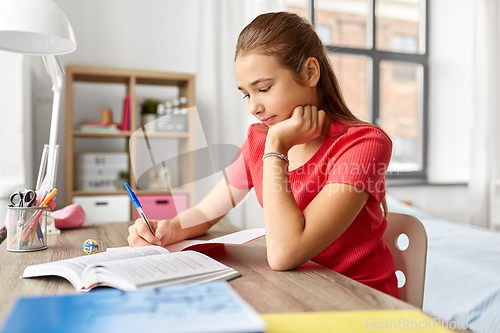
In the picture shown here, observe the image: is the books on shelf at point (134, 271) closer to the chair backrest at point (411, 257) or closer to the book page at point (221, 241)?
the book page at point (221, 241)

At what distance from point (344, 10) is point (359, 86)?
0.65 meters

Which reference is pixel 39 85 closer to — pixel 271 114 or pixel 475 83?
pixel 271 114

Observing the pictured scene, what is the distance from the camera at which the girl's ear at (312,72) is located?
3.21ft

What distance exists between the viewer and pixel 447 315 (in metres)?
1.48

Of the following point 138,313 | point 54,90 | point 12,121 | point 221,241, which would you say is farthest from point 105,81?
point 138,313

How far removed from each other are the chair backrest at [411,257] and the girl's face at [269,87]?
376mm

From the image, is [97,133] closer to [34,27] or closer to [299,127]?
[34,27]

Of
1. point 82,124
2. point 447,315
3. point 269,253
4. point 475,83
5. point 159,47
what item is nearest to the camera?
point 269,253

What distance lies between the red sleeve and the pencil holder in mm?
642

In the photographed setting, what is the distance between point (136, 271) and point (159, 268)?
40 millimetres

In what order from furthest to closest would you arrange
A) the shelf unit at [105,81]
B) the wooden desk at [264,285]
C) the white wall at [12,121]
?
1. the shelf unit at [105,81]
2. the white wall at [12,121]
3. the wooden desk at [264,285]

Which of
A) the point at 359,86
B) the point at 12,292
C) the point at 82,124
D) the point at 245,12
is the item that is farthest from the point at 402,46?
the point at 12,292

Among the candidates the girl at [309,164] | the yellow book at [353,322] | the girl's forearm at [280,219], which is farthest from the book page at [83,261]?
the yellow book at [353,322]

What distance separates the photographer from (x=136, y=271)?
2.06 ft
